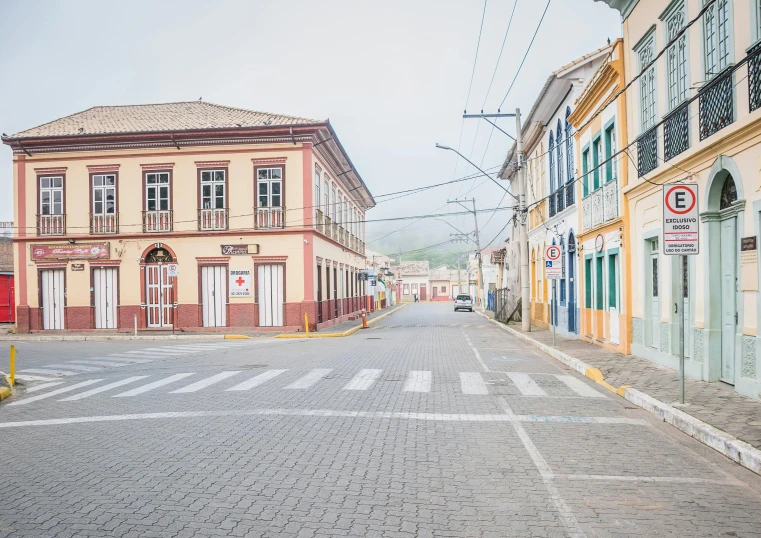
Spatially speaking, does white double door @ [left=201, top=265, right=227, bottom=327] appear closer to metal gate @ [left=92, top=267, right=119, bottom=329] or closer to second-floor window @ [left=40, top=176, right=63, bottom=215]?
metal gate @ [left=92, top=267, right=119, bottom=329]

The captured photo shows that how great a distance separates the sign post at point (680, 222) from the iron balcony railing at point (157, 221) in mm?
24008

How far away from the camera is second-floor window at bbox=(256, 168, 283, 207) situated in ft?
92.9

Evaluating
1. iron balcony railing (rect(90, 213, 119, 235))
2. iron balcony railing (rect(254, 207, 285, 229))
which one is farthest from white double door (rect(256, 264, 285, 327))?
iron balcony railing (rect(90, 213, 119, 235))

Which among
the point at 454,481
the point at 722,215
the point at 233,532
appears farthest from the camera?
the point at 722,215

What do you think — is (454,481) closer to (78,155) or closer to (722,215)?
(722,215)

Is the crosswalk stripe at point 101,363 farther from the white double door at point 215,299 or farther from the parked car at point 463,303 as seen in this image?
the parked car at point 463,303

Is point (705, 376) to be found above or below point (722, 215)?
below

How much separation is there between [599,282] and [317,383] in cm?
1070

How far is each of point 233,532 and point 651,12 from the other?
13483mm

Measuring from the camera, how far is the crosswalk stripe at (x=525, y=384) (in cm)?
1098

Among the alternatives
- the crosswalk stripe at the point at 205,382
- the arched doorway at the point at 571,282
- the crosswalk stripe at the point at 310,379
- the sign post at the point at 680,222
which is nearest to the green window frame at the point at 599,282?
the arched doorway at the point at 571,282

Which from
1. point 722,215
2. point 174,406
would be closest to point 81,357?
point 174,406

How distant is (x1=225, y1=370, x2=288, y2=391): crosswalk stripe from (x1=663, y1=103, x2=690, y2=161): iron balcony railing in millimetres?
9065

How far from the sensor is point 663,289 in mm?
13523
